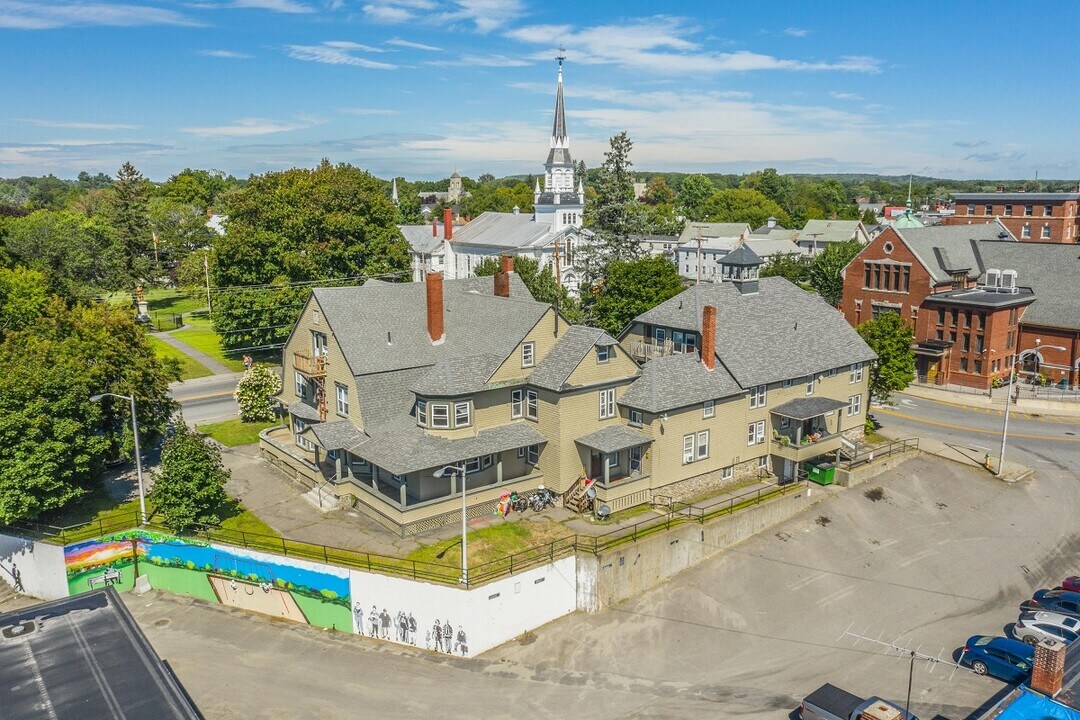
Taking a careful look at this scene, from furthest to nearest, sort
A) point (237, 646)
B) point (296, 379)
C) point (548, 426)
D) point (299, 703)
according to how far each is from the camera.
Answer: point (296, 379) < point (548, 426) < point (237, 646) < point (299, 703)

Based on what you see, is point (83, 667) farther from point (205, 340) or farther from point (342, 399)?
point (205, 340)

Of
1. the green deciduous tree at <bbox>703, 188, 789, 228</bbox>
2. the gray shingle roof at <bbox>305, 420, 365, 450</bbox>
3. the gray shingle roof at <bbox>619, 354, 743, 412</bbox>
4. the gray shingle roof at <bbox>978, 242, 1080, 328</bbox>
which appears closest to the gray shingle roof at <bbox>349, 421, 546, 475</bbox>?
the gray shingle roof at <bbox>305, 420, 365, 450</bbox>

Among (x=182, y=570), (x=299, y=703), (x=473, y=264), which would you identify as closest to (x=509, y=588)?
(x=299, y=703)

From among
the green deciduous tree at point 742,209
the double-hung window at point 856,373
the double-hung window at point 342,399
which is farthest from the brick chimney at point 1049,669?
the green deciduous tree at point 742,209

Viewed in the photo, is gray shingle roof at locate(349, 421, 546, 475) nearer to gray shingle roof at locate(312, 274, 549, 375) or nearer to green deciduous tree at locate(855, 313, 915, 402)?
gray shingle roof at locate(312, 274, 549, 375)

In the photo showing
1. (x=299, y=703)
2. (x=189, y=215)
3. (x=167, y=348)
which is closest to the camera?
(x=299, y=703)

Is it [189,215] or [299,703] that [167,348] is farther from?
[299,703]

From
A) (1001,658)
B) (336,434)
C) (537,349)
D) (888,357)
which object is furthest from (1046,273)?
(336,434)

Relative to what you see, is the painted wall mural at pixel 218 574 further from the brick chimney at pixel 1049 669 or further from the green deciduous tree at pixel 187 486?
the brick chimney at pixel 1049 669
